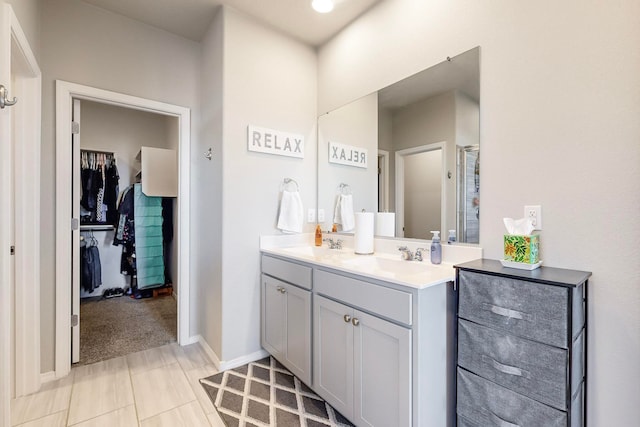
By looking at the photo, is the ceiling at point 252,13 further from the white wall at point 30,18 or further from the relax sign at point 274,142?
the relax sign at point 274,142

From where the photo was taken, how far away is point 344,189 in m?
2.47

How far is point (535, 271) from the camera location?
1196mm

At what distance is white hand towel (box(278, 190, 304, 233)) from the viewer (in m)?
2.38

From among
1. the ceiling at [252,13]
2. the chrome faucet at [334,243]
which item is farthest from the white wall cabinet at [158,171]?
the chrome faucet at [334,243]

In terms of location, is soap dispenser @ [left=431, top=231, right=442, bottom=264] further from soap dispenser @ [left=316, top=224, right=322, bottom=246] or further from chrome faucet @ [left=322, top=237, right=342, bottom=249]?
soap dispenser @ [left=316, top=224, right=322, bottom=246]

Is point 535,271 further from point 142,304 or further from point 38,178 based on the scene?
point 142,304

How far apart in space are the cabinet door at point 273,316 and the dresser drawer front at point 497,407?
1.20m

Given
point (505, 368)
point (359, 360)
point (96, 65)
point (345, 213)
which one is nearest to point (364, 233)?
point (345, 213)

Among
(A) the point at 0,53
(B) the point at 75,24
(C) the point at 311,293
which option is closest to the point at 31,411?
(C) the point at 311,293

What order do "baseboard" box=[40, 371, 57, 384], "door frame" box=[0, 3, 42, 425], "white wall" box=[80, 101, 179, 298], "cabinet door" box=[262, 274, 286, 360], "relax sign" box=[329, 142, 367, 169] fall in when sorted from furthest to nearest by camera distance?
"white wall" box=[80, 101, 179, 298] < "relax sign" box=[329, 142, 367, 169] < "cabinet door" box=[262, 274, 286, 360] < "baseboard" box=[40, 371, 57, 384] < "door frame" box=[0, 3, 42, 425]

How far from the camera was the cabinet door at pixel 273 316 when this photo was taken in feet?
6.86

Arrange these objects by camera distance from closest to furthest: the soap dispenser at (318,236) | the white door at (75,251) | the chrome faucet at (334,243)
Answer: the white door at (75,251) < the chrome faucet at (334,243) < the soap dispenser at (318,236)

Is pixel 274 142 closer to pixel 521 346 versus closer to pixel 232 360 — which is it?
pixel 232 360

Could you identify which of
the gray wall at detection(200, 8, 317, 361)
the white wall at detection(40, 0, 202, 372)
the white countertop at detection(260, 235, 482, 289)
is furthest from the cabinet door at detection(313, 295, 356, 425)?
the white wall at detection(40, 0, 202, 372)
